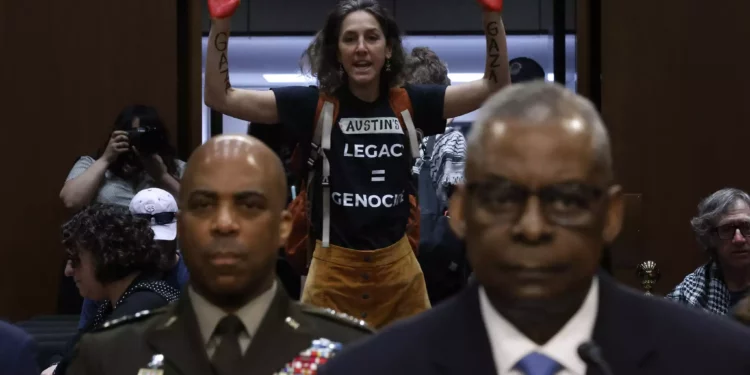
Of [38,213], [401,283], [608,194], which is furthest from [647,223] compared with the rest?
[608,194]

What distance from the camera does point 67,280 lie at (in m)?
5.45

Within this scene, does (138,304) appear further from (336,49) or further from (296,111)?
(336,49)

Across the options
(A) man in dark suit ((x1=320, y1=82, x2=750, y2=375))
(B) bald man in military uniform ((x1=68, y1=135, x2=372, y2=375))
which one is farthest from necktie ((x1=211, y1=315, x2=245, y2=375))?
(A) man in dark suit ((x1=320, y1=82, x2=750, y2=375))

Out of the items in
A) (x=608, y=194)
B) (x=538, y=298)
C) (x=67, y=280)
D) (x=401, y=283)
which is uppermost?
(x=608, y=194)

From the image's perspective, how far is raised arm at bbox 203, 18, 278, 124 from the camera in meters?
3.56

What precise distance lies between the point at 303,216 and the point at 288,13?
4.83 m

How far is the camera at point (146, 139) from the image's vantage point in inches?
194

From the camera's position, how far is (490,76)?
11.7 ft

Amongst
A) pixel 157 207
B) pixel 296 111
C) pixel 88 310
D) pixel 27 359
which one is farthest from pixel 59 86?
pixel 27 359

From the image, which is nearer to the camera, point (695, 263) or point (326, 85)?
point (326, 85)

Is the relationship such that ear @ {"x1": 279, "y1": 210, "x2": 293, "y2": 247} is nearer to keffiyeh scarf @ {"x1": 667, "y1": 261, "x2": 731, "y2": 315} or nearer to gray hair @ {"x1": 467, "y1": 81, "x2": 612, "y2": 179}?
gray hair @ {"x1": 467, "y1": 81, "x2": 612, "y2": 179}

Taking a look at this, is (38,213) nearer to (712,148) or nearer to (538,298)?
(712,148)

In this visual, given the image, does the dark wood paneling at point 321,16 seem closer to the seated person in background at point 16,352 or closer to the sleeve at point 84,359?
the seated person in background at point 16,352

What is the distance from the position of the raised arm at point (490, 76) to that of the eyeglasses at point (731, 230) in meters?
1.35
